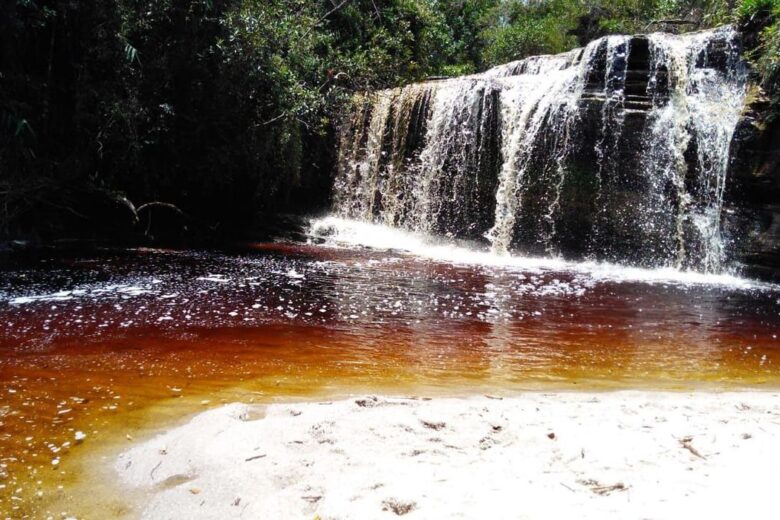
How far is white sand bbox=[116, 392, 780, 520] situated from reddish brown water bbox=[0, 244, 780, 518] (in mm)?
521

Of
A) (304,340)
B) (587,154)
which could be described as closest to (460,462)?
(304,340)

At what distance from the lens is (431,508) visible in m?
2.16

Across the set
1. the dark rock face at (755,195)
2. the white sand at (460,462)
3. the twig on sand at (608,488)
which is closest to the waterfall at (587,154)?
the dark rock face at (755,195)

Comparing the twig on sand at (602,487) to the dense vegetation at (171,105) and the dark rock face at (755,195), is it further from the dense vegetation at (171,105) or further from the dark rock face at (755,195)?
the dark rock face at (755,195)

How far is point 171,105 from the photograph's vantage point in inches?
439

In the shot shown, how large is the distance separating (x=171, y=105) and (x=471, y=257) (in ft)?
22.5

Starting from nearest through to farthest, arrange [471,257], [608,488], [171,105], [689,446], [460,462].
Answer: [608,488]
[460,462]
[689,446]
[171,105]
[471,257]

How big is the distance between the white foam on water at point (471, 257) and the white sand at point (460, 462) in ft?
23.5

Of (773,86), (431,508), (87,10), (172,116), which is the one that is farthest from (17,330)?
(773,86)

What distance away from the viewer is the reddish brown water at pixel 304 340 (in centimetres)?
347

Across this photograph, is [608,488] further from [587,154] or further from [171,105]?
[587,154]

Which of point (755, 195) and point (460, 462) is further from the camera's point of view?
point (755, 195)

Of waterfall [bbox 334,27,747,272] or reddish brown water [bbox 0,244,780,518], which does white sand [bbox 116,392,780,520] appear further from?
waterfall [bbox 334,27,747,272]

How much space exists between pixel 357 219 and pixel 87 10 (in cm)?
826
